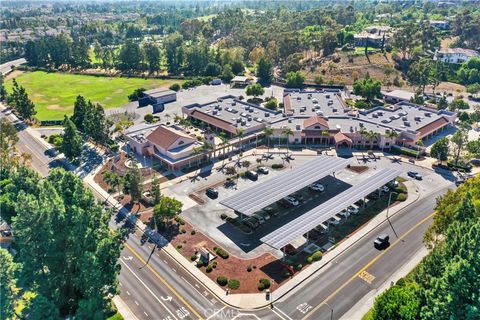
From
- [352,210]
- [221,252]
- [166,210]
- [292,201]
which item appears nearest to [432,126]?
[352,210]

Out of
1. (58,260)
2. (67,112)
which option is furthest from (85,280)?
(67,112)

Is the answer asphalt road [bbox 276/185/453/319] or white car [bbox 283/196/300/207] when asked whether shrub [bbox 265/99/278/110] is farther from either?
asphalt road [bbox 276/185/453/319]

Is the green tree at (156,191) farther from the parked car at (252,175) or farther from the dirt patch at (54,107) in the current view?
the dirt patch at (54,107)

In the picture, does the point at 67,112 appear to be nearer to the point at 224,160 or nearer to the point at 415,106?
the point at 224,160

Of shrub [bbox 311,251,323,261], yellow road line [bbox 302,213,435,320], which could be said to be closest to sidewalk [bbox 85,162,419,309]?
shrub [bbox 311,251,323,261]

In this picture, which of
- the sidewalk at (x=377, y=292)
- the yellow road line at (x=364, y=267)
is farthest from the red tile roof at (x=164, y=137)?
the sidewalk at (x=377, y=292)
